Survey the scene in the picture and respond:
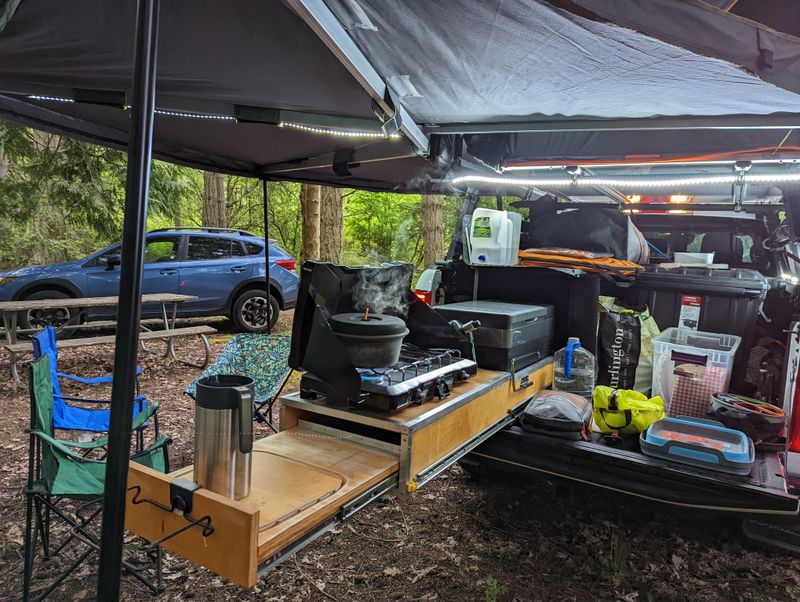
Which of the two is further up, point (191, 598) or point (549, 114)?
point (549, 114)

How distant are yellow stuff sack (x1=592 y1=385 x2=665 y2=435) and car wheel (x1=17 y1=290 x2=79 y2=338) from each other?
6.59 meters

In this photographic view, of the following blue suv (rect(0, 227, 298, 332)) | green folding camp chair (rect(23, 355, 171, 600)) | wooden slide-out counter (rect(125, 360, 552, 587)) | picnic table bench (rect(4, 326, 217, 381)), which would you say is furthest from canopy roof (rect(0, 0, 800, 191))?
blue suv (rect(0, 227, 298, 332))

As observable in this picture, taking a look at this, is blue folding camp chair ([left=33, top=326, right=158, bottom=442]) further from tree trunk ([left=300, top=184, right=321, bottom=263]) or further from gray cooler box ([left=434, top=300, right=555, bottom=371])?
tree trunk ([left=300, top=184, right=321, bottom=263])

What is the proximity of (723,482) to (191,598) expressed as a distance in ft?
7.85

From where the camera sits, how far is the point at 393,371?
218 cm

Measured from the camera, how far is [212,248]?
8.27 meters

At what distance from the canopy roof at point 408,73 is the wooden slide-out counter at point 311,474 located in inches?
50.9

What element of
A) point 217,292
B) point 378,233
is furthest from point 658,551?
point 378,233

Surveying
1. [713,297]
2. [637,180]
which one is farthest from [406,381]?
[637,180]

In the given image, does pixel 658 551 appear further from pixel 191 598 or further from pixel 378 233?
pixel 378 233

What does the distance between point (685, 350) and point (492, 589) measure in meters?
1.62

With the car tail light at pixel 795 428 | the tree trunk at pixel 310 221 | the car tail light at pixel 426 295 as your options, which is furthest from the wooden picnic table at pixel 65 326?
the car tail light at pixel 795 428

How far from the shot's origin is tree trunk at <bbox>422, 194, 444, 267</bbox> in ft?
33.0

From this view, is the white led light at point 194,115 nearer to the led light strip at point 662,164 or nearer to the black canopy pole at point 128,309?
the black canopy pole at point 128,309
